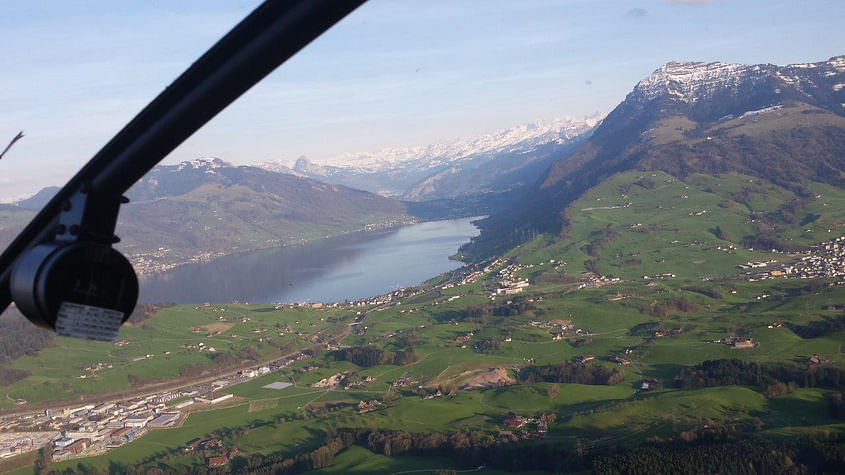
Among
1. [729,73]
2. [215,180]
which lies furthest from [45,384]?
[215,180]

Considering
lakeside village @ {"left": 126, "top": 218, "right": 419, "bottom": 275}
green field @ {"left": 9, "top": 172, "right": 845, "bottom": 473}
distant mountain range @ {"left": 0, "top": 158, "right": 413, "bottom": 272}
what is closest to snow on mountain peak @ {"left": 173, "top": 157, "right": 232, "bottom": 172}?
distant mountain range @ {"left": 0, "top": 158, "right": 413, "bottom": 272}

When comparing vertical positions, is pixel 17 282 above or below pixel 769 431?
above

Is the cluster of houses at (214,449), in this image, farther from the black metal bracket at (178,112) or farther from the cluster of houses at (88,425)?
the black metal bracket at (178,112)

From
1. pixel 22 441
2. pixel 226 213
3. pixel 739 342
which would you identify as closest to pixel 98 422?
pixel 22 441

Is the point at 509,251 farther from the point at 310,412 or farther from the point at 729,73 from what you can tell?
the point at 729,73

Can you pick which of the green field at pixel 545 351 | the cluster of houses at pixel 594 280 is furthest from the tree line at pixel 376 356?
the cluster of houses at pixel 594 280
